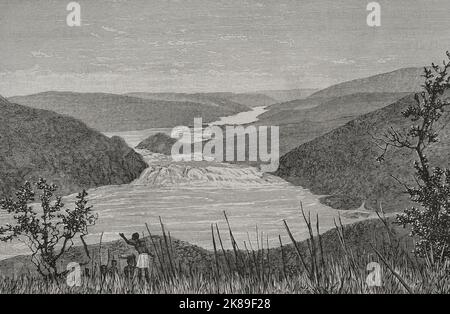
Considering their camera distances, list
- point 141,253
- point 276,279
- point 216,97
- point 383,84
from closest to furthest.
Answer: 1. point 276,279
2. point 141,253
3. point 383,84
4. point 216,97

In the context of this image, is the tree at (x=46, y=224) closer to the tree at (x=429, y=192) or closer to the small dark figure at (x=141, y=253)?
the small dark figure at (x=141, y=253)

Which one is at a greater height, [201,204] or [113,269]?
[201,204]

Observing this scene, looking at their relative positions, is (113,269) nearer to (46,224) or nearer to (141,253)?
(141,253)

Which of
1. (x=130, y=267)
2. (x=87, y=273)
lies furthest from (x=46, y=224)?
(x=130, y=267)

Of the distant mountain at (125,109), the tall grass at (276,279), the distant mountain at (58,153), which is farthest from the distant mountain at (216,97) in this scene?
the tall grass at (276,279)
